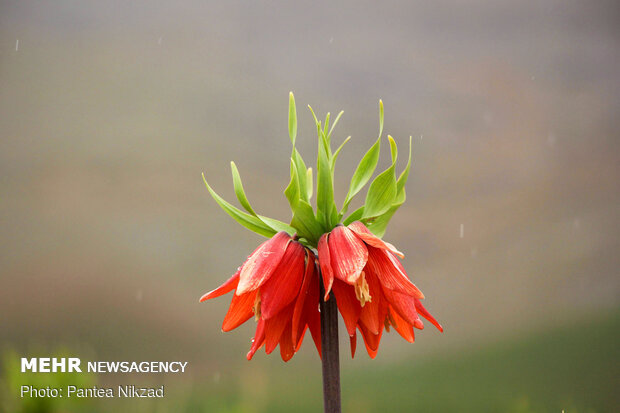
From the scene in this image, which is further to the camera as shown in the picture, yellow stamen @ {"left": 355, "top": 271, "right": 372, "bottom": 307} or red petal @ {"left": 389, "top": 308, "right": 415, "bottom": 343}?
red petal @ {"left": 389, "top": 308, "right": 415, "bottom": 343}

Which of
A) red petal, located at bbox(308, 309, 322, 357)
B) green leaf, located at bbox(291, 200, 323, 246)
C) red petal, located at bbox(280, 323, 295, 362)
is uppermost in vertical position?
green leaf, located at bbox(291, 200, 323, 246)

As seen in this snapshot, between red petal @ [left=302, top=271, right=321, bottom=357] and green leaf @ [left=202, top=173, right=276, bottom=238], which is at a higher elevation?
green leaf @ [left=202, top=173, right=276, bottom=238]

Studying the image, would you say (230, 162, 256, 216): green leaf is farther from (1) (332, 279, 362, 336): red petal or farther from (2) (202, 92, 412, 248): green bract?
(1) (332, 279, 362, 336): red petal

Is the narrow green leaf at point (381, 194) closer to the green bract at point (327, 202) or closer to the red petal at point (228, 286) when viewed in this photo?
the green bract at point (327, 202)

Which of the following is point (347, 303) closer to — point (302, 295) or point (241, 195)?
point (302, 295)

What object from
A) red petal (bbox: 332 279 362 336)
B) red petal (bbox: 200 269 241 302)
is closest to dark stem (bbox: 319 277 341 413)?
red petal (bbox: 332 279 362 336)

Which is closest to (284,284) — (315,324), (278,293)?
(278,293)

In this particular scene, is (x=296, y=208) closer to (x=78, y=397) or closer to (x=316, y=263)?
(x=316, y=263)

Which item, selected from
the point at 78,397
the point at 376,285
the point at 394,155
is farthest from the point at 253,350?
the point at 78,397
